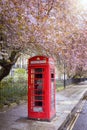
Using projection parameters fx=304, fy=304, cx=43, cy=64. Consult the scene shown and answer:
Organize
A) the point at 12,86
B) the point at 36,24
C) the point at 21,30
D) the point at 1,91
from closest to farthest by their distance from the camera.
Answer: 1. the point at 21,30
2. the point at 36,24
3. the point at 1,91
4. the point at 12,86

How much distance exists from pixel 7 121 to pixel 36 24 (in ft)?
12.3

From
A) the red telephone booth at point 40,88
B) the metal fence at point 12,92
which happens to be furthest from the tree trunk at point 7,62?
the red telephone booth at point 40,88

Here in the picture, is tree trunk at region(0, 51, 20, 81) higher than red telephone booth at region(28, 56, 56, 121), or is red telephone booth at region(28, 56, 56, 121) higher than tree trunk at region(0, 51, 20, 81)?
tree trunk at region(0, 51, 20, 81)

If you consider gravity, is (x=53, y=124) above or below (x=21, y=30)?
below

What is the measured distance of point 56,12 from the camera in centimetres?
1268

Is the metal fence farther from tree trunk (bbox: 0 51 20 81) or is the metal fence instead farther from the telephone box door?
the telephone box door

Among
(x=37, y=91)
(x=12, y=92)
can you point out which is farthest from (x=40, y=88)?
(x=12, y=92)

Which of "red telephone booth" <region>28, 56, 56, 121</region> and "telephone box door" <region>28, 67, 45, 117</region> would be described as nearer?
"red telephone booth" <region>28, 56, 56, 121</region>

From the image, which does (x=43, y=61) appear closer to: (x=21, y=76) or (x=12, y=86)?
(x=12, y=86)

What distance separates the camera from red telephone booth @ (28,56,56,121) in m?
11.5

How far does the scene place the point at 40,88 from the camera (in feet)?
38.5

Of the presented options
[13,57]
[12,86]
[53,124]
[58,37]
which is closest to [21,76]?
[12,86]

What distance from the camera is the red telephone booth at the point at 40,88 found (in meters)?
11.5

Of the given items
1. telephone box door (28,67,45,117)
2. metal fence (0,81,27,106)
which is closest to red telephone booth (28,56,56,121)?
telephone box door (28,67,45,117)
